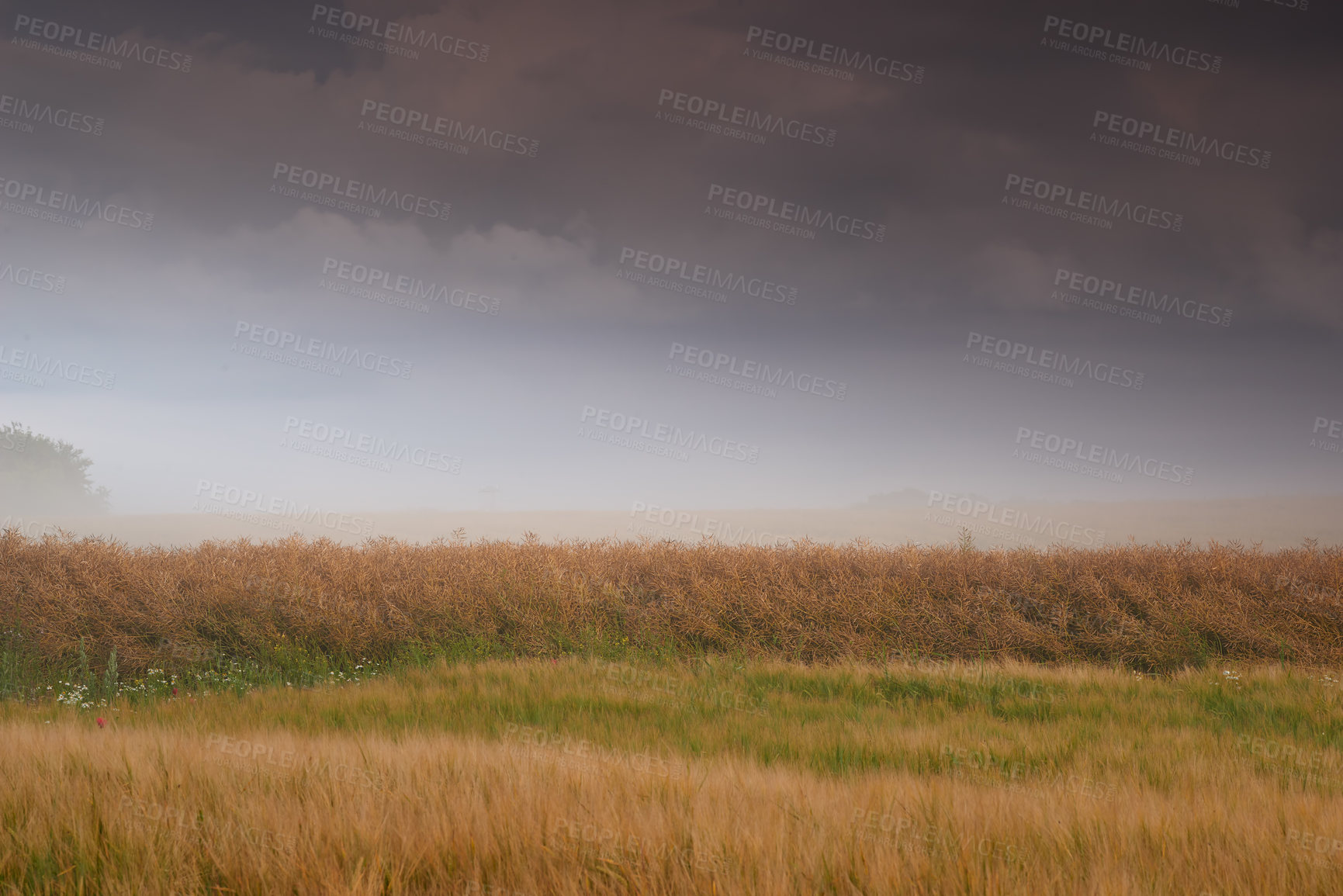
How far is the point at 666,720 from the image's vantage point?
651cm

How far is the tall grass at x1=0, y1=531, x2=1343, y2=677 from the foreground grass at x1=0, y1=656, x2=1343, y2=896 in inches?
→ 160

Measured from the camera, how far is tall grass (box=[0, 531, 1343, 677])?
400 inches

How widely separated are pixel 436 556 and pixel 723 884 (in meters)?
11.2

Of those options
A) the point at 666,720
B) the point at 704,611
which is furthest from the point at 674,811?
the point at 704,611

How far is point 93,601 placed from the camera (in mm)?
11078

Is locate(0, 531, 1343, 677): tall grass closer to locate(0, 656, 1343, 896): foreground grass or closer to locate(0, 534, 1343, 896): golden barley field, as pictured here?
locate(0, 534, 1343, 896): golden barley field

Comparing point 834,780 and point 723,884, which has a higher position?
point 723,884

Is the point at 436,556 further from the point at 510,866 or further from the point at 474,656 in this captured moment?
the point at 510,866

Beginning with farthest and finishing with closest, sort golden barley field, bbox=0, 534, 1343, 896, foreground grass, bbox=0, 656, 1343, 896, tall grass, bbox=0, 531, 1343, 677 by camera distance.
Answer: tall grass, bbox=0, 531, 1343, 677, golden barley field, bbox=0, 534, 1343, 896, foreground grass, bbox=0, 656, 1343, 896

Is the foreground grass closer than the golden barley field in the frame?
Yes

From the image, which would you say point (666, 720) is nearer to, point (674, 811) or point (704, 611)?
point (674, 811)

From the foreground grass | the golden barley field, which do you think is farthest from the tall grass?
the foreground grass

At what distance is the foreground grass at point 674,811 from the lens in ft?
8.50

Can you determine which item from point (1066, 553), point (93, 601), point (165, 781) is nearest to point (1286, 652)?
point (1066, 553)
